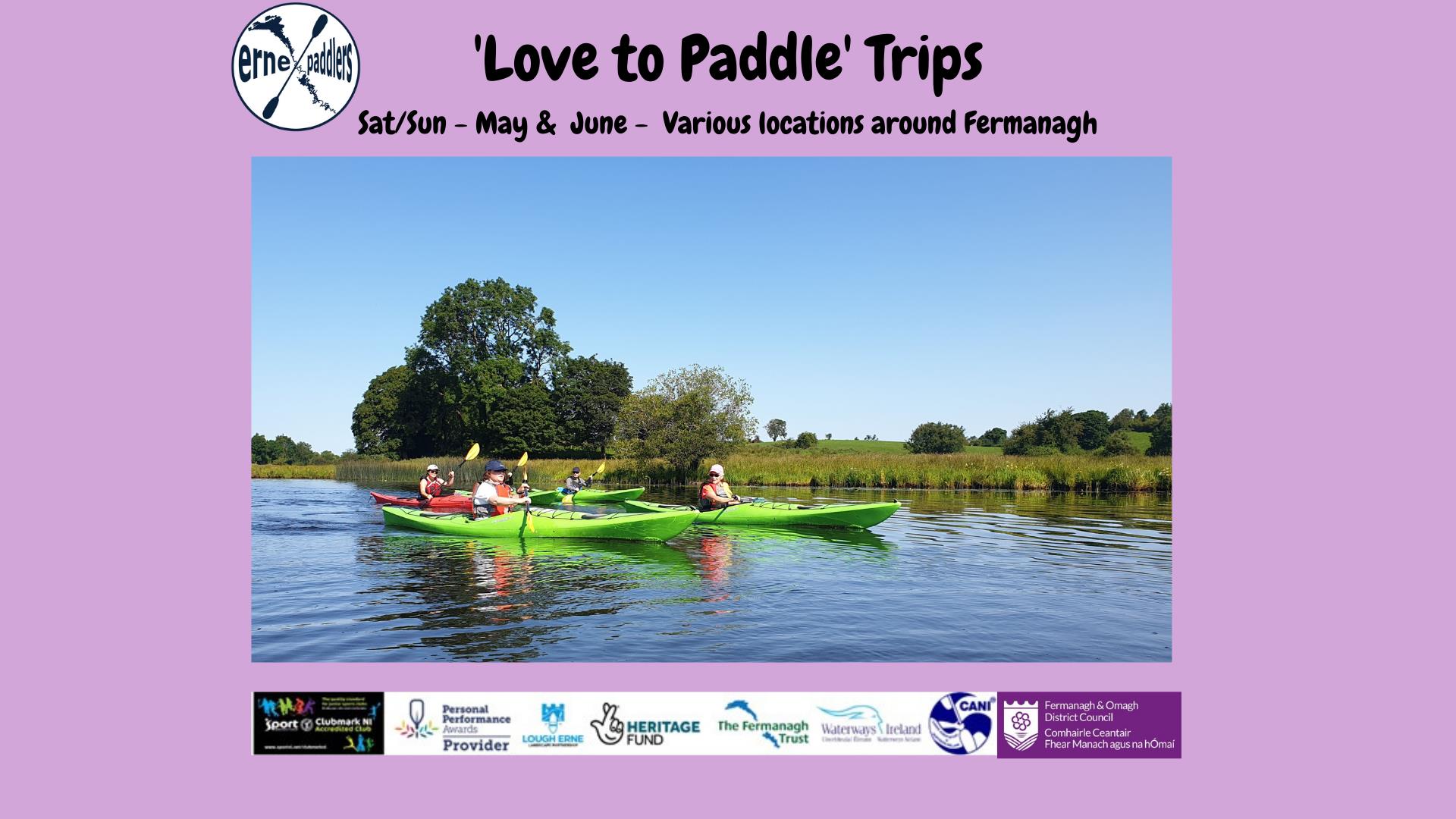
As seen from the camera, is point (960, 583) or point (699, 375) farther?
point (699, 375)

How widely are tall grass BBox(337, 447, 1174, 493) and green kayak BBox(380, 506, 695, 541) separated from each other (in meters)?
18.7

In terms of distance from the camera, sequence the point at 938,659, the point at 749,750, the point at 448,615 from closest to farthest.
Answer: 1. the point at 749,750
2. the point at 938,659
3. the point at 448,615

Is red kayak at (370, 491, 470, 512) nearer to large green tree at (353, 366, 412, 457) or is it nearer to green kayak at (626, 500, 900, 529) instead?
green kayak at (626, 500, 900, 529)

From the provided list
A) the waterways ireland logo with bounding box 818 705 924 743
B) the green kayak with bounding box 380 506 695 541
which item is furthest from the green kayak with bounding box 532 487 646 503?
the waterways ireland logo with bounding box 818 705 924 743

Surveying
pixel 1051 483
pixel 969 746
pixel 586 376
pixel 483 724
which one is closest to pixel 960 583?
pixel 969 746

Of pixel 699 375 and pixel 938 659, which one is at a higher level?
pixel 699 375

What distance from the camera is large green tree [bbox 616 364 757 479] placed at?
39.4 meters

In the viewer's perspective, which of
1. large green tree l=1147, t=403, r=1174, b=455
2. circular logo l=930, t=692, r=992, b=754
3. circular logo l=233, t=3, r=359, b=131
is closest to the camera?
circular logo l=930, t=692, r=992, b=754

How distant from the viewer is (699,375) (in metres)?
40.4

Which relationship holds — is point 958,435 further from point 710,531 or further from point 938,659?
point 938,659

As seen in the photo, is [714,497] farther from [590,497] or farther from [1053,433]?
[1053,433]

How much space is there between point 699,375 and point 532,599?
1190 inches

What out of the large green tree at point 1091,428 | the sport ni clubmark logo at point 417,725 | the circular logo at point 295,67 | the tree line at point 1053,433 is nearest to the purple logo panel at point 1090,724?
the sport ni clubmark logo at point 417,725

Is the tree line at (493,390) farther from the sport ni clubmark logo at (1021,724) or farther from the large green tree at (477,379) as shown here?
the sport ni clubmark logo at (1021,724)
